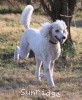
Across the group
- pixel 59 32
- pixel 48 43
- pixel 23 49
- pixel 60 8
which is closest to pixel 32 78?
pixel 23 49

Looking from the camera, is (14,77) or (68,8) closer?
(14,77)

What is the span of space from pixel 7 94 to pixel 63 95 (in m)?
0.98

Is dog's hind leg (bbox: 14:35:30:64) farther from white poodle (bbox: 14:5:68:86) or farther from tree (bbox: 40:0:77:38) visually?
tree (bbox: 40:0:77:38)

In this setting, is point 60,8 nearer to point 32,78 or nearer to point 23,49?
point 23,49

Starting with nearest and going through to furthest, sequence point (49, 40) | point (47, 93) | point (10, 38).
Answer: point (47, 93) < point (49, 40) < point (10, 38)

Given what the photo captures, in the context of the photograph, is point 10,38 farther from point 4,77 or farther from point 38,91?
point 38,91

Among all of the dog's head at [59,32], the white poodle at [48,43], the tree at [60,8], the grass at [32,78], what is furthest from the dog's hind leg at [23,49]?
the tree at [60,8]

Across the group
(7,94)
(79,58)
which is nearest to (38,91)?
(7,94)

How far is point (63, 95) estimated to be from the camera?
6.41 m

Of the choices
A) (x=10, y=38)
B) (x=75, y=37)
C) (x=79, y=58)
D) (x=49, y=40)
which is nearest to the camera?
(x=49, y=40)

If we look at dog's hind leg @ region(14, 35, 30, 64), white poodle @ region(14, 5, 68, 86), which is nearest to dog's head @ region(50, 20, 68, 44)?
white poodle @ region(14, 5, 68, 86)

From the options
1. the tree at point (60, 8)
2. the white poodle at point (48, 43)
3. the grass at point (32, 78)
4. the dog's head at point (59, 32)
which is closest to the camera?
the grass at point (32, 78)

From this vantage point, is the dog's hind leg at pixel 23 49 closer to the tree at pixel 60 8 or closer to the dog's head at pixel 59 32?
the dog's head at pixel 59 32

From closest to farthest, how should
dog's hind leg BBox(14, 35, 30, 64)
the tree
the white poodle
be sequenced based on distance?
the white poodle
dog's hind leg BBox(14, 35, 30, 64)
the tree
